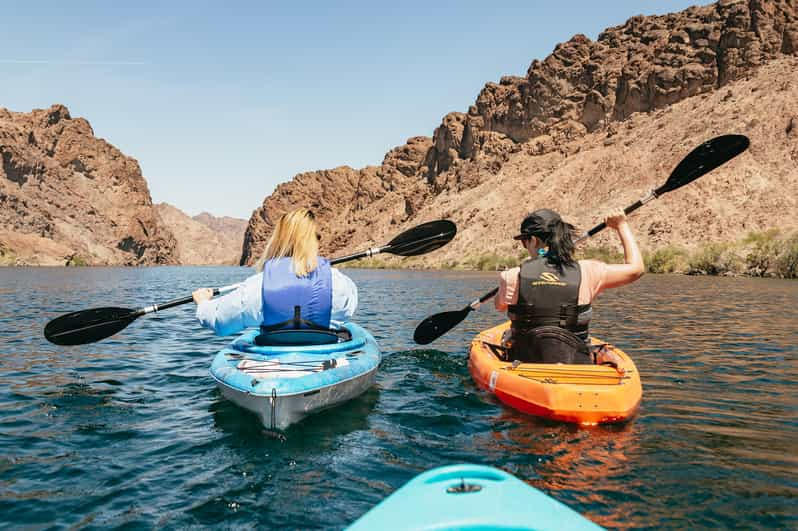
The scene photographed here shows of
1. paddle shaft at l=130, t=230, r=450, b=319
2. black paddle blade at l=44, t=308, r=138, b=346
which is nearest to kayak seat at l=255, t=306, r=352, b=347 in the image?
paddle shaft at l=130, t=230, r=450, b=319

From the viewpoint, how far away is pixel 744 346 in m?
9.50

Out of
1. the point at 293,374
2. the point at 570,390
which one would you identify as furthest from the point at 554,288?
the point at 293,374

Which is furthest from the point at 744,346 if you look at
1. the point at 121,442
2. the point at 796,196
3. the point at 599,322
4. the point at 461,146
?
the point at 461,146

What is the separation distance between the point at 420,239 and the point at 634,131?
67918 mm

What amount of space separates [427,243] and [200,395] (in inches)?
157

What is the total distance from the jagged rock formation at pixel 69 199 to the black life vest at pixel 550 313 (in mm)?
103576

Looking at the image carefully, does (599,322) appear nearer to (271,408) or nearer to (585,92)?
(271,408)

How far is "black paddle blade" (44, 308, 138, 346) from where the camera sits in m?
7.46

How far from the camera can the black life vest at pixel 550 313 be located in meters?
5.70

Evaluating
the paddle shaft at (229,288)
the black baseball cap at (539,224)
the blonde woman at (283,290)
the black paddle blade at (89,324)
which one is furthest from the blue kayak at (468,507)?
the black paddle blade at (89,324)

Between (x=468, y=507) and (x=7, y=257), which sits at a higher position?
(x=7, y=257)

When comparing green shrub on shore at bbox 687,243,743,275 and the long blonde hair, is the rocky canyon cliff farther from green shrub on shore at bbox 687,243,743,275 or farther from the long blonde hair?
the long blonde hair

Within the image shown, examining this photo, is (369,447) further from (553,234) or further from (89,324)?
(89,324)

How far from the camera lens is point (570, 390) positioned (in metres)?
5.12
